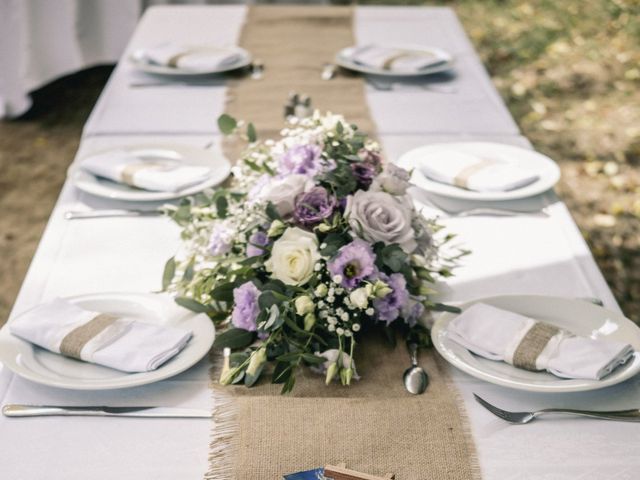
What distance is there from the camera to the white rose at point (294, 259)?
114 centimetres

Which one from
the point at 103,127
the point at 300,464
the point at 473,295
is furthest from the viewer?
the point at 103,127

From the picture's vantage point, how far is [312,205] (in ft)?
3.93


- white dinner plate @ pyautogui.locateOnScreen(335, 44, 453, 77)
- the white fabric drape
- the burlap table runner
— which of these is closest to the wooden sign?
the burlap table runner

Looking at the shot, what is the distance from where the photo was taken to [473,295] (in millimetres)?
1373

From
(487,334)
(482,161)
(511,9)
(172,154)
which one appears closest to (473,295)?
(487,334)

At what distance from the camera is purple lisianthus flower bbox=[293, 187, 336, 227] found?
118 centimetres

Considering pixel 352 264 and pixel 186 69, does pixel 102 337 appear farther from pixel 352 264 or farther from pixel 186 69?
pixel 186 69

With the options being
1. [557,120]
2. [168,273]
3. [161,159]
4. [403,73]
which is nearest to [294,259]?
[168,273]

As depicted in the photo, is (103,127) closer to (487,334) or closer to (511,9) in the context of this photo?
(487,334)

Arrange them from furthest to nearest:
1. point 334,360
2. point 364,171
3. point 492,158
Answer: point 492,158
point 364,171
point 334,360

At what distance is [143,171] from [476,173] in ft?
2.14

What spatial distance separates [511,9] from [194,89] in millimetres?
4479

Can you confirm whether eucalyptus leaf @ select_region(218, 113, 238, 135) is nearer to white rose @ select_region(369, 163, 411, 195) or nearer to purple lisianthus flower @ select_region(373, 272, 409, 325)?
white rose @ select_region(369, 163, 411, 195)

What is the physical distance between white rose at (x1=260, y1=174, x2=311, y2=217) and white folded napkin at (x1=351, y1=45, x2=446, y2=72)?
1.17 meters
